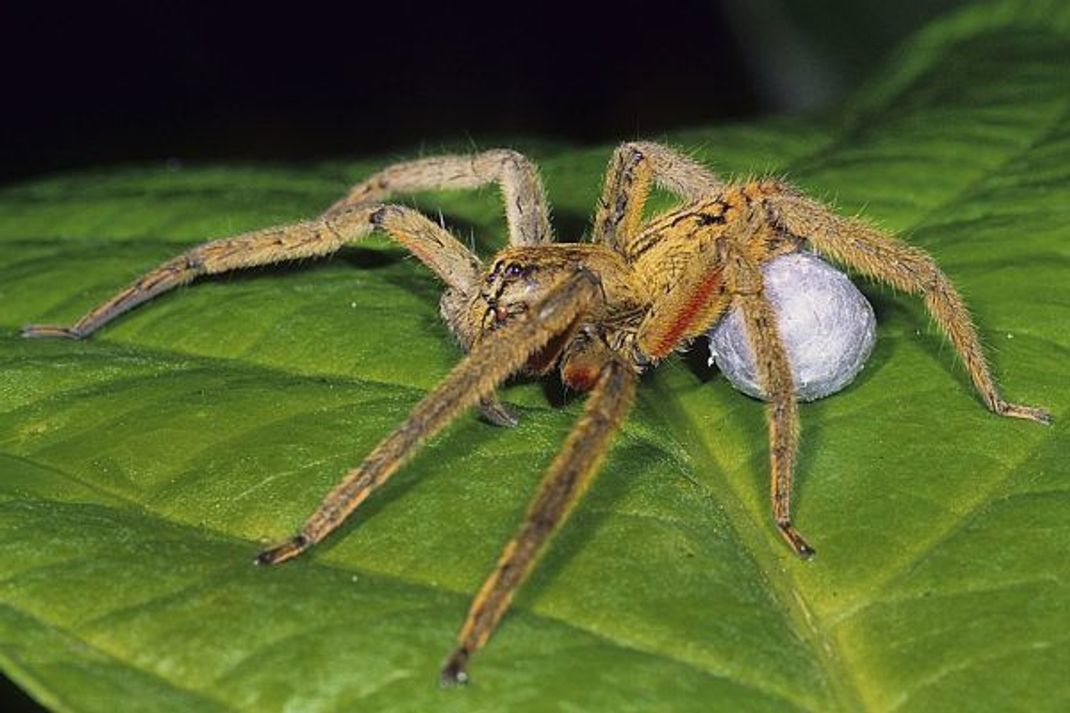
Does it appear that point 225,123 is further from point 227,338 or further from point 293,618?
point 293,618

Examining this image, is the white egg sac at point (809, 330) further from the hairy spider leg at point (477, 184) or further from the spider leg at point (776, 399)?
the hairy spider leg at point (477, 184)

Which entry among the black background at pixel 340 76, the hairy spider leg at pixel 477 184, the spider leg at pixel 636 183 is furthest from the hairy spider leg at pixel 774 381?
the black background at pixel 340 76

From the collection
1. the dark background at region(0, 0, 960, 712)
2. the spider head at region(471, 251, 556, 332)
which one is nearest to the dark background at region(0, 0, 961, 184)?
the dark background at region(0, 0, 960, 712)

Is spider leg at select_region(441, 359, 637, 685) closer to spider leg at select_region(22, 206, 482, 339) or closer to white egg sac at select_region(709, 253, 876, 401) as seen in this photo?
white egg sac at select_region(709, 253, 876, 401)

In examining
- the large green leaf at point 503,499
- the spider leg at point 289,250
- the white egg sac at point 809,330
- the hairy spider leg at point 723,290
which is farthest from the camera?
the spider leg at point 289,250

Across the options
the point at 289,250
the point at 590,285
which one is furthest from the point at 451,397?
the point at 289,250

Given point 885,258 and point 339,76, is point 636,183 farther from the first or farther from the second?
point 339,76
